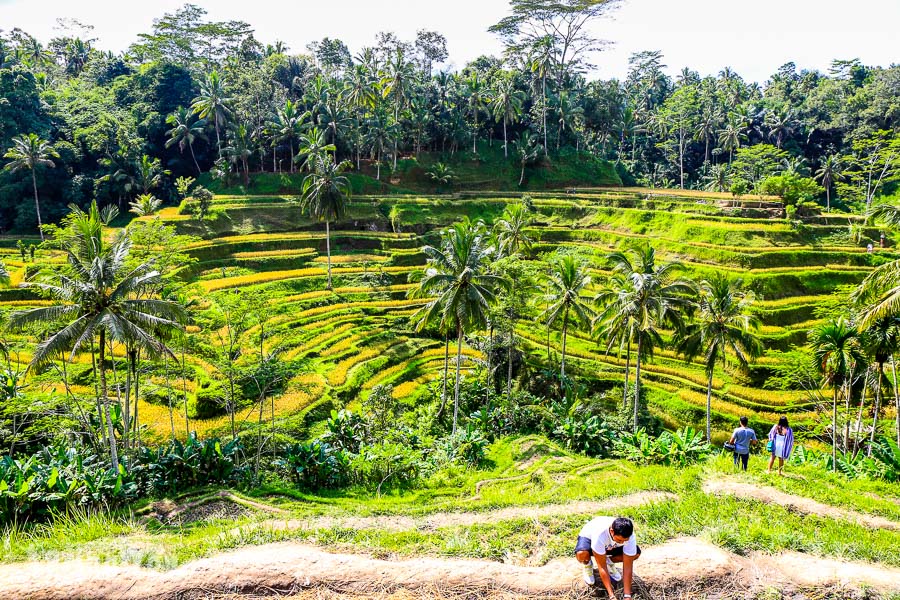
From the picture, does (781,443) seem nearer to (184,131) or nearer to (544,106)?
(544,106)

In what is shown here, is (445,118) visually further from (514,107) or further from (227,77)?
(227,77)

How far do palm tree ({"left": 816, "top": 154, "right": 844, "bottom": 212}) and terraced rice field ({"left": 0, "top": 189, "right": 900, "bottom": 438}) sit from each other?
1122 inches

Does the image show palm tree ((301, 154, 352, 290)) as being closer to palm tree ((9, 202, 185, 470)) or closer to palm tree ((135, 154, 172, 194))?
palm tree ((135, 154, 172, 194))

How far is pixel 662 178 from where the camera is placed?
Answer: 89.3 metres

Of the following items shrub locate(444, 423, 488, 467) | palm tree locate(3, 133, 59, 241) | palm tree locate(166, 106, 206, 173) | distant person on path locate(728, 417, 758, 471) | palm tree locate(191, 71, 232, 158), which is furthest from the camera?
palm tree locate(166, 106, 206, 173)

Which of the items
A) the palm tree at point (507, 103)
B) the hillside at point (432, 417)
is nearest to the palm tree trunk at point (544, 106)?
the palm tree at point (507, 103)

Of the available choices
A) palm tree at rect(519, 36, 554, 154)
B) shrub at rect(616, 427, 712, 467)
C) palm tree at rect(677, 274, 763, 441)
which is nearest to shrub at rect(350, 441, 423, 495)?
shrub at rect(616, 427, 712, 467)

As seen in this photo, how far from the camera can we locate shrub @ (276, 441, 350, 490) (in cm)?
2002

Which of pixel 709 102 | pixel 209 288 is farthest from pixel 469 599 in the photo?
pixel 709 102

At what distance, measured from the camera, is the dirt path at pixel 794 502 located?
12.5 metres

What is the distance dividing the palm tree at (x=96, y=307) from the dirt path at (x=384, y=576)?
1005 centimetres

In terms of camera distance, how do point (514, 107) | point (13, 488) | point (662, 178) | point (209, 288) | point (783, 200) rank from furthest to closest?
point (662, 178) → point (514, 107) → point (783, 200) → point (209, 288) → point (13, 488)

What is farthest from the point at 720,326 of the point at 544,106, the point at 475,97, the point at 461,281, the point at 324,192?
the point at 475,97

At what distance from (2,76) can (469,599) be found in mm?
79199
